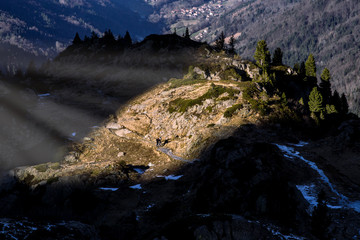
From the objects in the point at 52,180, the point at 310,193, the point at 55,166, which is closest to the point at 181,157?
the point at 52,180

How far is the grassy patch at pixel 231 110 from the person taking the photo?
2086 inches

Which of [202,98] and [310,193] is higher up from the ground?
[202,98]

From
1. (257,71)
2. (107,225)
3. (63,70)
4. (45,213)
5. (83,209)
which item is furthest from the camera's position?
(63,70)

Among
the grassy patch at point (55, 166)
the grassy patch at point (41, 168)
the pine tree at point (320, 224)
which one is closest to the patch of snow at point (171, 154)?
the grassy patch at point (55, 166)

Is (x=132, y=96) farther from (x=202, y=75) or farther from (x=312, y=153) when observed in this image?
(x=312, y=153)

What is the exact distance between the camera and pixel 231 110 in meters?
54.0

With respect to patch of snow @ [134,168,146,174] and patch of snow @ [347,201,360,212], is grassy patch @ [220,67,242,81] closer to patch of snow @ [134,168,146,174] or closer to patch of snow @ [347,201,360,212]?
patch of snow @ [134,168,146,174]

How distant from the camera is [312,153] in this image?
40.6 meters

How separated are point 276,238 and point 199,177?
672 inches

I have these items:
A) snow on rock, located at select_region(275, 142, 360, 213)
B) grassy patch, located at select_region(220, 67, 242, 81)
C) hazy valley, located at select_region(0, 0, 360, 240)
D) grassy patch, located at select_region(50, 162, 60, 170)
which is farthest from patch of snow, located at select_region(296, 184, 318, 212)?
grassy patch, located at select_region(220, 67, 242, 81)

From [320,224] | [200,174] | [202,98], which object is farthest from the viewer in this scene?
[202,98]

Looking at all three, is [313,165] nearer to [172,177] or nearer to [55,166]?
[172,177]

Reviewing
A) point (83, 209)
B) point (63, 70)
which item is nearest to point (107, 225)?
point (83, 209)

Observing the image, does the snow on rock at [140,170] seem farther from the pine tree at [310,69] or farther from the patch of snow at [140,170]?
the pine tree at [310,69]
